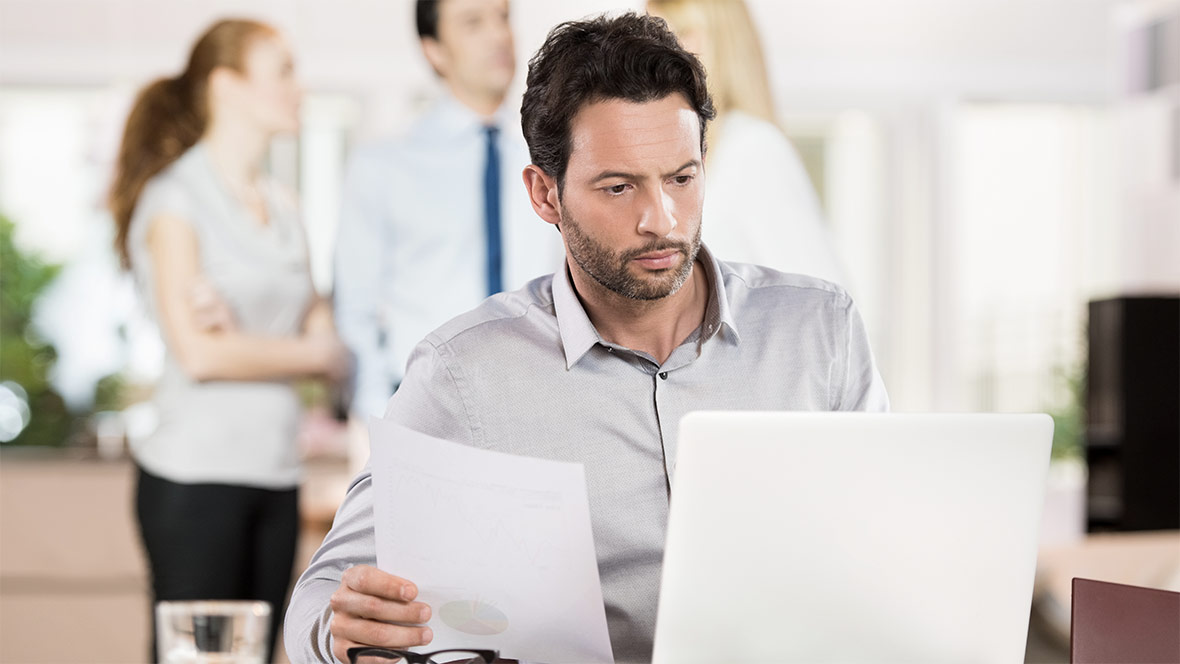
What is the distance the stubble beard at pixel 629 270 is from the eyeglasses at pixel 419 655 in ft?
1.50

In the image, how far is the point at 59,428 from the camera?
11.6 ft

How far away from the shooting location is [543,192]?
1479mm

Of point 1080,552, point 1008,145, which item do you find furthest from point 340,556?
point 1008,145

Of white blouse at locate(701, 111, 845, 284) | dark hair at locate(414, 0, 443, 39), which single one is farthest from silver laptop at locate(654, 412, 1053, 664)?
dark hair at locate(414, 0, 443, 39)

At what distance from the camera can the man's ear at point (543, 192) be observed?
145 cm

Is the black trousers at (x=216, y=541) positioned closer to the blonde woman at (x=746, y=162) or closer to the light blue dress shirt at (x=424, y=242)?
the light blue dress shirt at (x=424, y=242)

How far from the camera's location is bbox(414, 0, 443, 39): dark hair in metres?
2.71

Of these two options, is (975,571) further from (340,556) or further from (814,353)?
(340,556)

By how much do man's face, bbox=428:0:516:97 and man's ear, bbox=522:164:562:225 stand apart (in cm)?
124

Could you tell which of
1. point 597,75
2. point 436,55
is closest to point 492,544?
point 597,75

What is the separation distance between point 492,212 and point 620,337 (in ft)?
3.88

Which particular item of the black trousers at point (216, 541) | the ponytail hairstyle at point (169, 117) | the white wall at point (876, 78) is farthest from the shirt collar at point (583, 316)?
the white wall at point (876, 78)

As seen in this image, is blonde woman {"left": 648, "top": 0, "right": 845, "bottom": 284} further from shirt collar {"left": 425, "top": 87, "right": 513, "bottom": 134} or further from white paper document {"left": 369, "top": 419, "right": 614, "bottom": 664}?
white paper document {"left": 369, "top": 419, "right": 614, "bottom": 664}

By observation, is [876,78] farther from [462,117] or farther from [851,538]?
[851,538]
